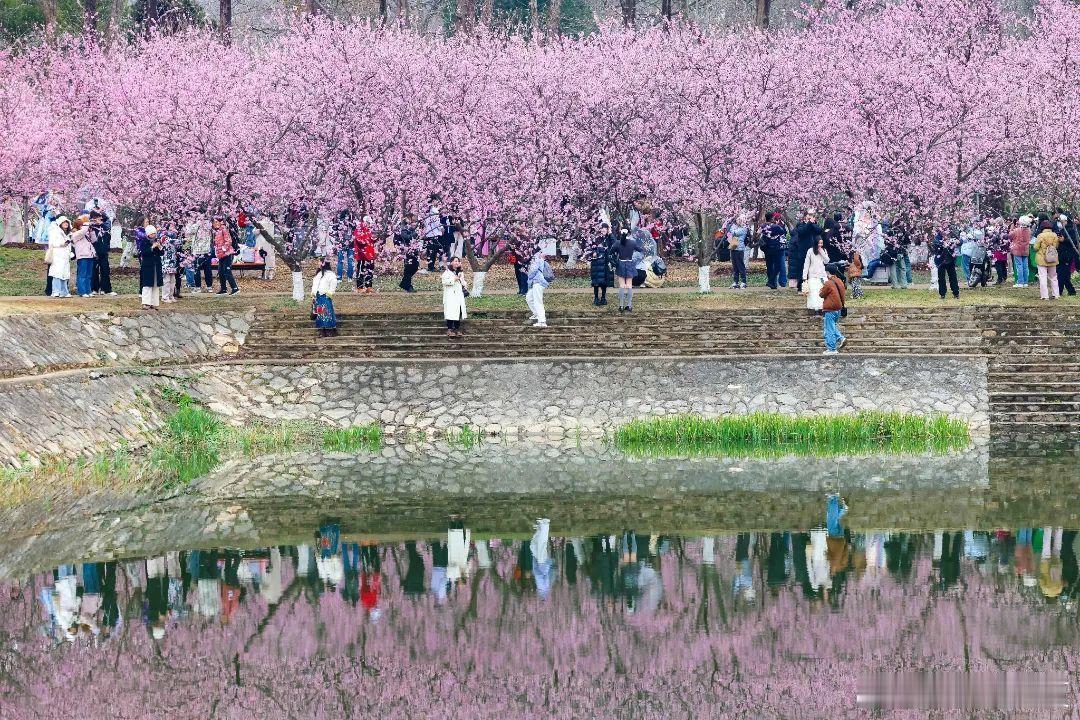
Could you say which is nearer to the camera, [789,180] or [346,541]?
[346,541]

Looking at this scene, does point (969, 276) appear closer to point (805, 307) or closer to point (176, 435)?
point (805, 307)

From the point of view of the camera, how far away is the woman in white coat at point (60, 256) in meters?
38.1

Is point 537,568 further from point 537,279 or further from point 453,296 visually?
point 537,279

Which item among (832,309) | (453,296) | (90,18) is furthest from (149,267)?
(90,18)

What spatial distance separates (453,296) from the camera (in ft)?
118

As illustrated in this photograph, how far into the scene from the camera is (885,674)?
639 inches

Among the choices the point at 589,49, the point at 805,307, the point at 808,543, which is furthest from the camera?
the point at 589,49

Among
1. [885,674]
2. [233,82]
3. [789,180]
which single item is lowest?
[885,674]

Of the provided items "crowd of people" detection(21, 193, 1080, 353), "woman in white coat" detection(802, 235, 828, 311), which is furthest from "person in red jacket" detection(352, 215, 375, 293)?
"woman in white coat" detection(802, 235, 828, 311)

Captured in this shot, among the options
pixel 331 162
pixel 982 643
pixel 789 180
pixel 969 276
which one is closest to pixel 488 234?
pixel 331 162

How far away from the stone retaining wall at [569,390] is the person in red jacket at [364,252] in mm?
5555

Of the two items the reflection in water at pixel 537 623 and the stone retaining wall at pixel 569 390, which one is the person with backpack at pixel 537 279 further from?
the reflection in water at pixel 537 623

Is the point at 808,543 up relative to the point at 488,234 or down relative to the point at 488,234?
down

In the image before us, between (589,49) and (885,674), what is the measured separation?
112 feet
